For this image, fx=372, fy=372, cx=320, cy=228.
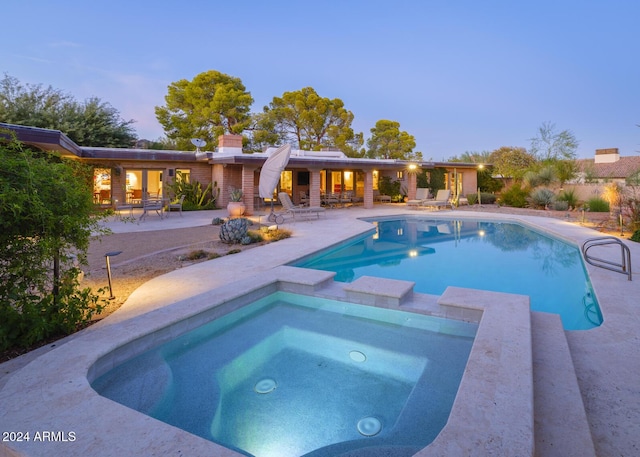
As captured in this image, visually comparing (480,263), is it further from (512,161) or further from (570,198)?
(512,161)

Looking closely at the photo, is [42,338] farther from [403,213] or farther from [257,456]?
[403,213]

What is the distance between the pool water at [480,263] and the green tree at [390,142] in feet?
89.2

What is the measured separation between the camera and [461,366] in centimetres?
378

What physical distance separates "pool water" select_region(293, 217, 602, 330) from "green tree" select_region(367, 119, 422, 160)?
2719 cm

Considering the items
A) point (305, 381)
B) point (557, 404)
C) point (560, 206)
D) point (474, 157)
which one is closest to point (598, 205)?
point (560, 206)

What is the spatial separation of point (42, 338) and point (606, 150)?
4651 centimetres

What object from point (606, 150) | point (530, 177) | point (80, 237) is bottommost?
point (80, 237)

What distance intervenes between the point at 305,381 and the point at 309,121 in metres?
34.0

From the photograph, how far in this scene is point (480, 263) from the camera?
891 centimetres

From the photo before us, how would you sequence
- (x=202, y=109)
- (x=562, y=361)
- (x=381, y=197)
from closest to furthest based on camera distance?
1. (x=562, y=361)
2. (x=381, y=197)
3. (x=202, y=109)

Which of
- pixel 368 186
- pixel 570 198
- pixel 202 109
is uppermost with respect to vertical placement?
pixel 202 109

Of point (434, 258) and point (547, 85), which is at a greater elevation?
point (547, 85)

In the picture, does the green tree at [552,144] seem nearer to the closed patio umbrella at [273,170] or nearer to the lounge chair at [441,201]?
the lounge chair at [441,201]

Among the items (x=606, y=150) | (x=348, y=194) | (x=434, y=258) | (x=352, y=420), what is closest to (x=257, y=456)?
(x=352, y=420)
